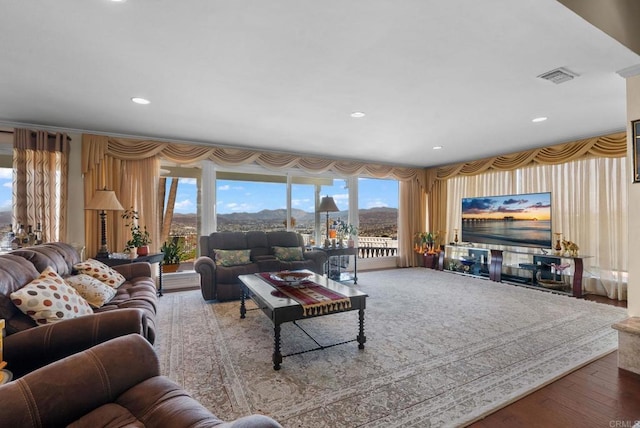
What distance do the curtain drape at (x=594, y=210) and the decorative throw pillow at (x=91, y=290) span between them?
19.8ft

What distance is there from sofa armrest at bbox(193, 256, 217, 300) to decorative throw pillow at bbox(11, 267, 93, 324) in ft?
6.22

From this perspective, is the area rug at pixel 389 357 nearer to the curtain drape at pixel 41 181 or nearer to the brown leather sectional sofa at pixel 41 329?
the brown leather sectional sofa at pixel 41 329

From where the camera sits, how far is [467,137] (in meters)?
4.50

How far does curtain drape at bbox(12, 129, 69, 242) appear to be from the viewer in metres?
3.73

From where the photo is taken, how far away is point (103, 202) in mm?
3832

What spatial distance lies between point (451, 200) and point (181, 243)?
18.1 ft

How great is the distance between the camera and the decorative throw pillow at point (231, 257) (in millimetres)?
4242

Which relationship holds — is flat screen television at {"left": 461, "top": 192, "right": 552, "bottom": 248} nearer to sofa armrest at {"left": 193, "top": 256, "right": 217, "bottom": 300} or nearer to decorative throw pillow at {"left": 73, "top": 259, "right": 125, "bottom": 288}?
sofa armrest at {"left": 193, "top": 256, "right": 217, "bottom": 300}

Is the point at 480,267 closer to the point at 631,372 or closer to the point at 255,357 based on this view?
the point at 631,372

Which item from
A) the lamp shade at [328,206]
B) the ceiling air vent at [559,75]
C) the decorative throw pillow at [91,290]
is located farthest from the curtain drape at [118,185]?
the ceiling air vent at [559,75]

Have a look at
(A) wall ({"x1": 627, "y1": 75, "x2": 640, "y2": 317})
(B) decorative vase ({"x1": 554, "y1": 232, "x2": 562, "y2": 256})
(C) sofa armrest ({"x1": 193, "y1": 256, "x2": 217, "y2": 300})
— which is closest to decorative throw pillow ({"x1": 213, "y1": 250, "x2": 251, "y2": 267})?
(C) sofa armrest ({"x1": 193, "y1": 256, "x2": 217, "y2": 300})

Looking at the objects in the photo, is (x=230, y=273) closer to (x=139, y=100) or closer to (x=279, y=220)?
(x=279, y=220)

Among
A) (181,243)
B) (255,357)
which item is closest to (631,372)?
(255,357)

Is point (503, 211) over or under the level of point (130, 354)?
over
